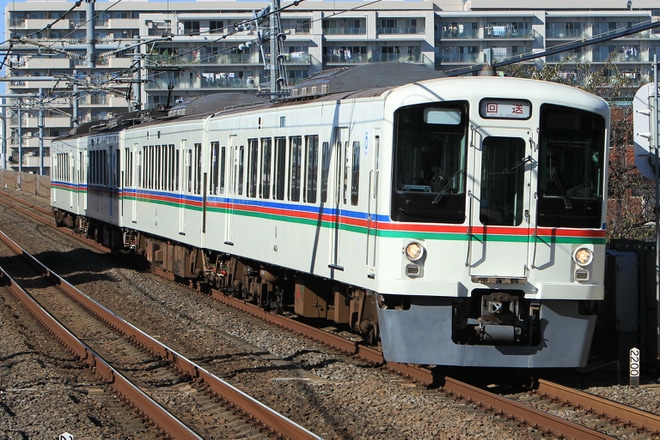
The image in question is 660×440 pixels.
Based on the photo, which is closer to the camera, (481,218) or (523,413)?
(523,413)

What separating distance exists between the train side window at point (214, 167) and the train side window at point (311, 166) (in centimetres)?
404

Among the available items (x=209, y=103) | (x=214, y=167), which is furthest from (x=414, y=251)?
(x=209, y=103)

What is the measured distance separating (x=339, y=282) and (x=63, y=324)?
4.56 meters

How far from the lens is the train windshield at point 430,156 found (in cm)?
917

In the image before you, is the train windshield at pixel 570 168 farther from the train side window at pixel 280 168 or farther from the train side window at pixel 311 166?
the train side window at pixel 280 168

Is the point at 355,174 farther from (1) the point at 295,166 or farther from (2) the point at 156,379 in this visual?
(2) the point at 156,379

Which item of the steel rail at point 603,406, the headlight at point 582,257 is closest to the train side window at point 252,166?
the headlight at point 582,257

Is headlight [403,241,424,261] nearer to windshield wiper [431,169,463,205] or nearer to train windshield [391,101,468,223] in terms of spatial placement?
train windshield [391,101,468,223]

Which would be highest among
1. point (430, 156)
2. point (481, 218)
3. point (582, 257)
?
point (430, 156)

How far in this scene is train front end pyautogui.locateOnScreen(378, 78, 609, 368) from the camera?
29.9 ft

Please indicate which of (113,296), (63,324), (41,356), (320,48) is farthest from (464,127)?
(320,48)

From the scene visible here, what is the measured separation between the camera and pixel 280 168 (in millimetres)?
12859

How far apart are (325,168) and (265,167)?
2.28 m

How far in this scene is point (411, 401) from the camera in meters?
8.88
